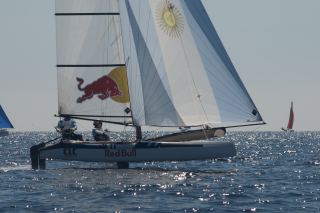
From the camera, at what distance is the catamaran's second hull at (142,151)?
1528 centimetres

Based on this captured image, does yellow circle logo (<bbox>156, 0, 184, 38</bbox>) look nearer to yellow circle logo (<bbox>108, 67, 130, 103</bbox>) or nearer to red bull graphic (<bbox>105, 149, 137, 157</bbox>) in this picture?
yellow circle logo (<bbox>108, 67, 130, 103</bbox>)

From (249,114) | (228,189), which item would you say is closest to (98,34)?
(249,114)

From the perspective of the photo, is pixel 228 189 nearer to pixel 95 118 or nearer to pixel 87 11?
pixel 95 118

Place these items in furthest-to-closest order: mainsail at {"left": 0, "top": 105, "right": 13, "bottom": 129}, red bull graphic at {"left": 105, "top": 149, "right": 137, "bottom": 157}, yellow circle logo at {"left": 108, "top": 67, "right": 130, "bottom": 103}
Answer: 1. mainsail at {"left": 0, "top": 105, "right": 13, "bottom": 129}
2. yellow circle logo at {"left": 108, "top": 67, "right": 130, "bottom": 103}
3. red bull graphic at {"left": 105, "top": 149, "right": 137, "bottom": 157}

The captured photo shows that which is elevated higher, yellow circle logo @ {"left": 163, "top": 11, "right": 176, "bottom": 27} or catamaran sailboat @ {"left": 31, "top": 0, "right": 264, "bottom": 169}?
yellow circle logo @ {"left": 163, "top": 11, "right": 176, "bottom": 27}

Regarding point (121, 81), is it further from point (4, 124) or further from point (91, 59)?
point (4, 124)

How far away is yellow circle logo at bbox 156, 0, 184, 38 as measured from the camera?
1605 cm

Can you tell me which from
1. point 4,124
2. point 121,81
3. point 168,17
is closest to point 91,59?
point 121,81

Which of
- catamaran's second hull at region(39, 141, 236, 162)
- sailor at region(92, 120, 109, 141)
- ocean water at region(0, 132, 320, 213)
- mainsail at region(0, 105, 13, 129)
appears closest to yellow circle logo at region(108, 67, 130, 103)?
sailor at region(92, 120, 109, 141)

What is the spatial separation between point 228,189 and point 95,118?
7.20 metres

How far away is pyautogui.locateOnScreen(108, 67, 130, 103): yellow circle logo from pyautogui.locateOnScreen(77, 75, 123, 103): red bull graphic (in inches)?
5.0

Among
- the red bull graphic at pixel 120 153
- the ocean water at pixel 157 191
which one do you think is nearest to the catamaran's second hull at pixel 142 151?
the red bull graphic at pixel 120 153

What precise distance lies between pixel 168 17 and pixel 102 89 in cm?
428

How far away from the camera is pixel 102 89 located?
55.0ft
